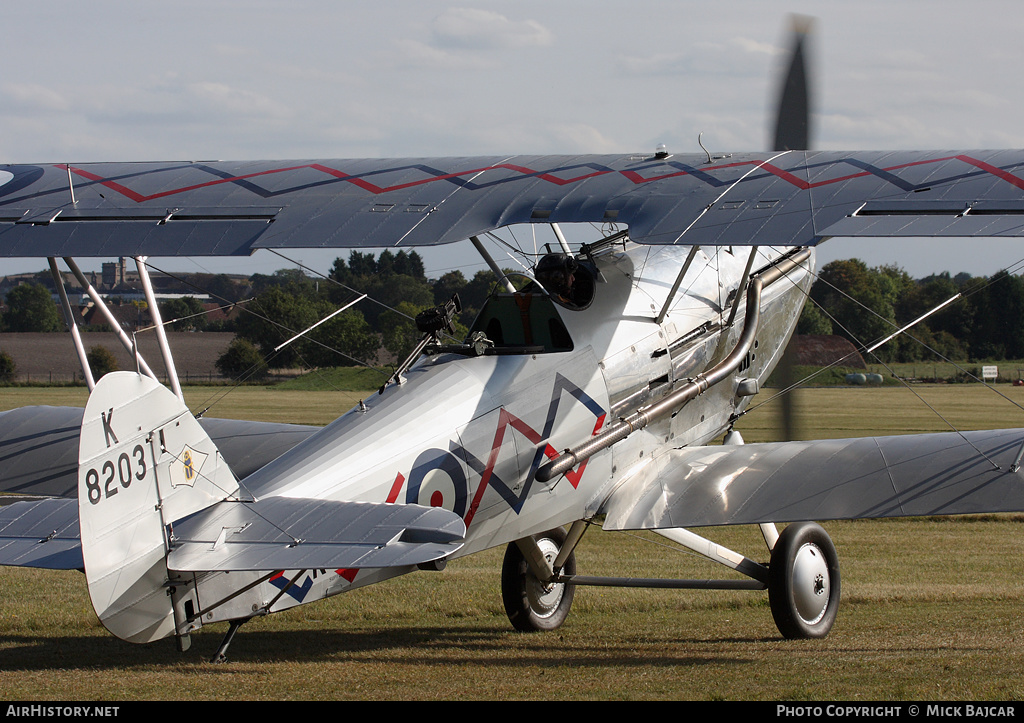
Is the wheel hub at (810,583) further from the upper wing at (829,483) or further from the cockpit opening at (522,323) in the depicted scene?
the cockpit opening at (522,323)

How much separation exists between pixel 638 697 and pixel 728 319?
404 centimetres

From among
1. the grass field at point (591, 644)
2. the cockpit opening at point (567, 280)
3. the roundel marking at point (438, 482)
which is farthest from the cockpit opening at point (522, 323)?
the grass field at point (591, 644)

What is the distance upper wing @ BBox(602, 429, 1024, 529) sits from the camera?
766 cm

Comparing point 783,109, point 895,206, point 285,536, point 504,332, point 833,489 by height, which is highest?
point 783,109

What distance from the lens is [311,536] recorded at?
551 cm

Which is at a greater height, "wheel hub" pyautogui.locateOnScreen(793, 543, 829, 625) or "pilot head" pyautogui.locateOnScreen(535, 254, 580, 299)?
"pilot head" pyautogui.locateOnScreen(535, 254, 580, 299)

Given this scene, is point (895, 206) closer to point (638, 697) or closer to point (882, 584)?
point (638, 697)

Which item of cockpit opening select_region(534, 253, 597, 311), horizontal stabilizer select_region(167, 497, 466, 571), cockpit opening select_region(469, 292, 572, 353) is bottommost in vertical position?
horizontal stabilizer select_region(167, 497, 466, 571)

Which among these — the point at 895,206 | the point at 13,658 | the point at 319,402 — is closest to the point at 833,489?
the point at 895,206

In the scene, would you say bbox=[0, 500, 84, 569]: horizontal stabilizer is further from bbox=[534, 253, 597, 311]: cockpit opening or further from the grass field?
bbox=[534, 253, 597, 311]: cockpit opening

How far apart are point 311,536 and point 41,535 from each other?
4.49ft

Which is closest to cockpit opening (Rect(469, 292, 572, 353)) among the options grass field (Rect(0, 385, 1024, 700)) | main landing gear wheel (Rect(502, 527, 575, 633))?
main landing gear wheel (Rect(502, 527, 575, 633))

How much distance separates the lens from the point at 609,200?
820 centimetres

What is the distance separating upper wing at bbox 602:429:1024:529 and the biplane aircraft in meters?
0.02
